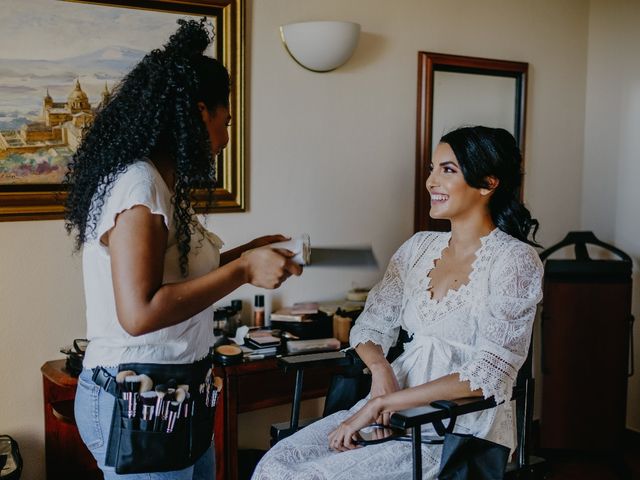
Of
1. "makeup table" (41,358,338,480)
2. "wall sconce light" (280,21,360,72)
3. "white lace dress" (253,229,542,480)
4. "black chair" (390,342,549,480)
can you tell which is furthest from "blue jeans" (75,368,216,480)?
"wall sconce light" (280,21,360,72)

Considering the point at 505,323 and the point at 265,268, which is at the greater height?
the point at 265,268

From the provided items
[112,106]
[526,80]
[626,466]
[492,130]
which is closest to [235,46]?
[492,130]

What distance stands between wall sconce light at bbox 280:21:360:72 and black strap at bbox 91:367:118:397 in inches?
66.3

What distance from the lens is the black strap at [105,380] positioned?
4.47 ft

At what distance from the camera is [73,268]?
2.45m

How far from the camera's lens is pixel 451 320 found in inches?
79.8

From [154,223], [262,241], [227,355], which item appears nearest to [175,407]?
[154,223]

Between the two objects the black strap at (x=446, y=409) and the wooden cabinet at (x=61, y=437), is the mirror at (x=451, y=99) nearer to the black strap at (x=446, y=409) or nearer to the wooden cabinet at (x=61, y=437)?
the black strap at (x=446, y=409)

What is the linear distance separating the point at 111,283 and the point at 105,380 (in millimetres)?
190

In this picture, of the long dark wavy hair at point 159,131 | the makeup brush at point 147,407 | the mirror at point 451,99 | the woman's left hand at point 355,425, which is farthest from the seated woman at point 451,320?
the mirror at point 451,99

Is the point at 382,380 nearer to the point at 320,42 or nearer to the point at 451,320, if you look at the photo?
the point at 451,320

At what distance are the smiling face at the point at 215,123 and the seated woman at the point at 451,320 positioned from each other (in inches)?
33.2

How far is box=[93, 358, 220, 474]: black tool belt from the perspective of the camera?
1361 millimetres

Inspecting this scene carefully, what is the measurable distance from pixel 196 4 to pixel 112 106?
4.20 feet
